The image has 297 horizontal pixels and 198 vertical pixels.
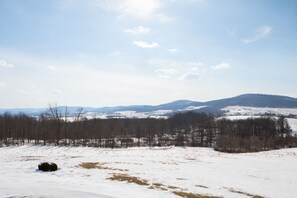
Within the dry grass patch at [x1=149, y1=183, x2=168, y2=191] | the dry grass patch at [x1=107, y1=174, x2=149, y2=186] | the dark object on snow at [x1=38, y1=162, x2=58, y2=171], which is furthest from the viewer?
the dark object on snow at [x1=38, y1=162, x2=58, y2=171]

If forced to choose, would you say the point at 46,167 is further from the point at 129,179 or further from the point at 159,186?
the point at 159,186

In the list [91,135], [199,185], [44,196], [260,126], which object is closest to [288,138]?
[260,126]

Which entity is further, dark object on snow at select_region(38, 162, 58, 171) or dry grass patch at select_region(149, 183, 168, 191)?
dark object on snow at select_region(38, 162, 58, 171)

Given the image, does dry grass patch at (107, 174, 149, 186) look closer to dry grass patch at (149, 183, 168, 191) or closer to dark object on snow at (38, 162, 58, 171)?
dry grass patch at (149, 183, 168, 191)

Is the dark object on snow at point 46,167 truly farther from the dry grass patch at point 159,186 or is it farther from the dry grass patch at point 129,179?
the dry grass patch at point 159,186

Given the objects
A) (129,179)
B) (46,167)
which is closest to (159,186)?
(129,179)

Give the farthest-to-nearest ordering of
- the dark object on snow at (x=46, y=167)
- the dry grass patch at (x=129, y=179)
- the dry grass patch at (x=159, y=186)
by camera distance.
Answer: the dark object on snow at (x=46, y=167), the dry grass patch at (x=129, y=179), the dry grass patch at (x=159, y=186)

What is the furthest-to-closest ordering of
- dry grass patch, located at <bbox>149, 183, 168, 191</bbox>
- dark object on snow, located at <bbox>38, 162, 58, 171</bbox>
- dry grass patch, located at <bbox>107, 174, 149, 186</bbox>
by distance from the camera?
dark object on snow, located at <bbox>38, 162, 58, 171</bbox>
dry grass patch, located at <bbox>107, 174, 149, 186</bbox>
dry grass patch, located at <bbox>149, 183, 168, 191</bbox>

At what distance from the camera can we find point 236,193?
19.5 metres

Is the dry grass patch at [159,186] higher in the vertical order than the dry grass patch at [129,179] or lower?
lower

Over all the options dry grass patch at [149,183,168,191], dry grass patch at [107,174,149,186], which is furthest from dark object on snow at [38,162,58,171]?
dry grass patch at [149,183,168,191]

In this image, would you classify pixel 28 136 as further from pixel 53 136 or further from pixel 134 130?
pixel 134 130

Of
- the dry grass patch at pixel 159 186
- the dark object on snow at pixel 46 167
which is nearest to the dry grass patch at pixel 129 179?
the dry grass patch at pixel 159 186

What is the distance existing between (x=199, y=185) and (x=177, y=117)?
568ft
